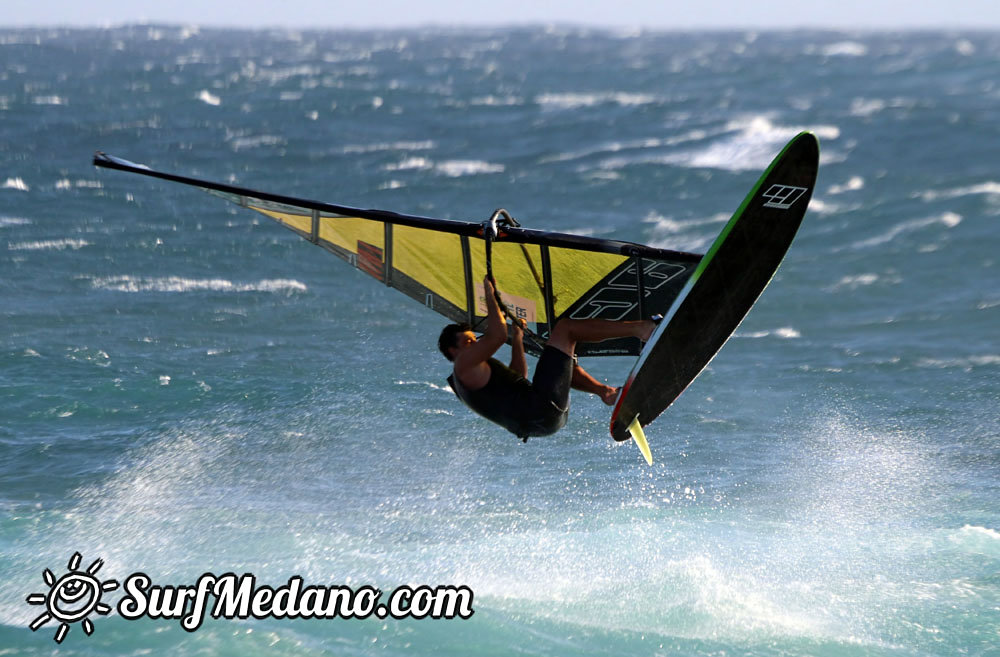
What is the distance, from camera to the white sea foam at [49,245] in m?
19.7

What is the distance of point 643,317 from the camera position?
738 centimetres

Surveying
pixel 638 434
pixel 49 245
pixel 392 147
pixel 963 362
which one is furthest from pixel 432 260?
pixel 392 147

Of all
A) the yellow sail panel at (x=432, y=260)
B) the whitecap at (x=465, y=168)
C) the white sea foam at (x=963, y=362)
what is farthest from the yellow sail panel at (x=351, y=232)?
the whitecap at (x=465, y=168)

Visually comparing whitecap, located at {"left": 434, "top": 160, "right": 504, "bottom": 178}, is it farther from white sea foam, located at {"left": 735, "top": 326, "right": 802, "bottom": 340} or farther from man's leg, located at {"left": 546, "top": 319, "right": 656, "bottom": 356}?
man's leg, located at {"left": 546, "top": 319, "right": 656, "bottom": 356}

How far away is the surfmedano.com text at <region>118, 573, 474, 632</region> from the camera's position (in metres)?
8.02

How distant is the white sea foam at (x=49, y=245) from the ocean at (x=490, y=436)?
3.5 inches

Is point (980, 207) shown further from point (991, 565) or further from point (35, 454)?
point (35, 454)

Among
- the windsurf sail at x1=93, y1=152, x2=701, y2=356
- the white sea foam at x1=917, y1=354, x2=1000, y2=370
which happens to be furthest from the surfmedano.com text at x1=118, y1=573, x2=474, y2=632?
the white sea foam at x1=917, y1=354, x2=1000, y2=370

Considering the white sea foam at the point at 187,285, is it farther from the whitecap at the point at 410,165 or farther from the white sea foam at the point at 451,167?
the whitecap at the point at 410,165

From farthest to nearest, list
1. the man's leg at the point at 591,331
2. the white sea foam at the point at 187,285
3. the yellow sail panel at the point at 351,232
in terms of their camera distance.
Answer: the white sea foam at the point at 187,285 < the yellow sail panel at the point at 351,232 < the man's leg at the point at 591,331

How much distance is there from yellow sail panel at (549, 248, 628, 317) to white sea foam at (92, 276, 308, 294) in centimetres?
1094

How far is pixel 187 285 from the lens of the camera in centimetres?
1833

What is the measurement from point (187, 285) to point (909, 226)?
13137 mm

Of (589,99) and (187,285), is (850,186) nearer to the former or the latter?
(187,285)
